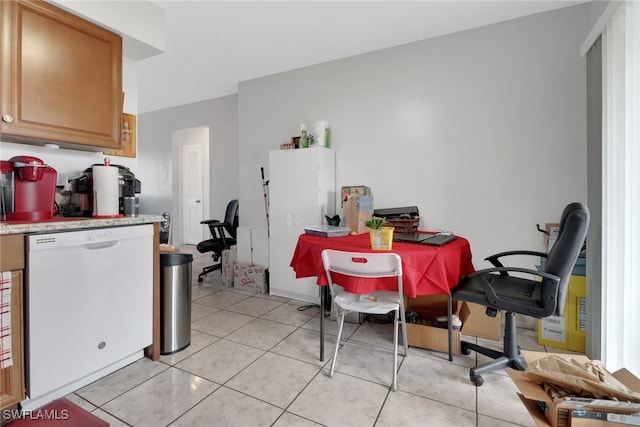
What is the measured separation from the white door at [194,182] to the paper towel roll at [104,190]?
4.03 meters

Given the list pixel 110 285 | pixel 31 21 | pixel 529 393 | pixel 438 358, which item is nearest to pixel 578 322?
pixel 438 358

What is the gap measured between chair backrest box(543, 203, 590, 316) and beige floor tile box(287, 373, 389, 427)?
116cm

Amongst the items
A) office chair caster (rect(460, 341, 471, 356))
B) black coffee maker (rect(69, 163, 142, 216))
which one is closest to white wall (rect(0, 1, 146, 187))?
black coffee maker (rect(69, 163, 142, 216))

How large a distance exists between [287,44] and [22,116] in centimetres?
234

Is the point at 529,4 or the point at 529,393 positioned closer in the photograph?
the point at 529,393

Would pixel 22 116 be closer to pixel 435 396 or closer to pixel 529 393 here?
pixel 435 396

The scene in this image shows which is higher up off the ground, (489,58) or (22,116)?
(489,58)

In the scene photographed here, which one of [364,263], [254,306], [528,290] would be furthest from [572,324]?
[254,306]

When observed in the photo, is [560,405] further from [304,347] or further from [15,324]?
[15,324]

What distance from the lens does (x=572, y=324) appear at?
2.22 metres

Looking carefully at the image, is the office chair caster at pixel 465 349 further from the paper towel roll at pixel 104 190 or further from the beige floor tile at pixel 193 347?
the paper towel roll at pixel 104 190

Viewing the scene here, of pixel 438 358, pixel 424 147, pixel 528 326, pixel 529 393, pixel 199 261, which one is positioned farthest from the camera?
pixel 199 261

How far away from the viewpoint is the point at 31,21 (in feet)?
5.87

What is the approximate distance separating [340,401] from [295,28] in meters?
3.13
